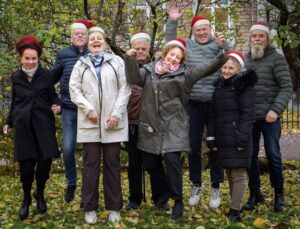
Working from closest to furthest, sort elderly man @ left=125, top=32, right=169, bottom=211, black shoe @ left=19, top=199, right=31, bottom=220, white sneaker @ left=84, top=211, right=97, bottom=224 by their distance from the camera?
white sneaker @ left=84, top=211, right=97, bottom=224 < black shoe @ left=19, top=199, right=31, bottom=220 < elderly man @ left=125, top=32, right=169, bottom=211

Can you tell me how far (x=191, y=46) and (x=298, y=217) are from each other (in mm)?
2238

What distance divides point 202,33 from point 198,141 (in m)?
1.23

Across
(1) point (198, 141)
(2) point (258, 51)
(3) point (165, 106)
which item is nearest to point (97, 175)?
(3) point (165, 106)

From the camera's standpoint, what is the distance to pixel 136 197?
6.14 metres

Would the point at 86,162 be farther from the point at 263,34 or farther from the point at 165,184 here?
the point at 263,34

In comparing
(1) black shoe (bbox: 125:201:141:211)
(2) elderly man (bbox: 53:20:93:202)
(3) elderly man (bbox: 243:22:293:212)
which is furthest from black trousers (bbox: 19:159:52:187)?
(3) elderly man (bbox: 243:22:293:212)

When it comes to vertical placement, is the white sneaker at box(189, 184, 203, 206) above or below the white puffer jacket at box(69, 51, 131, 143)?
below

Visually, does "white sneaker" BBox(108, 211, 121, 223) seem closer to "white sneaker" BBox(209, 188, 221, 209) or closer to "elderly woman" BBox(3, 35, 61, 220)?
"elderly woman" BBox(3, 35, 61, 220)

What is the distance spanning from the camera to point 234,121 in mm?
5438

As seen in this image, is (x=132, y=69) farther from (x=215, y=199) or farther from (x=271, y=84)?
(x=215, y=199)

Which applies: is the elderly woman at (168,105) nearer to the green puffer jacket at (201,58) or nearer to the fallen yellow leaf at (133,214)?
the green puffer jacket at (201,58)

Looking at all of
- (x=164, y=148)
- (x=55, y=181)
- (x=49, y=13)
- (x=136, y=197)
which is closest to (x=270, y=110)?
(x=164, y=148)

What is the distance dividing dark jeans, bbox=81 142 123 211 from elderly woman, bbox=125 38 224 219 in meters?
0.34

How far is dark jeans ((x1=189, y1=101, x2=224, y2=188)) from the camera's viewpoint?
237 inches
